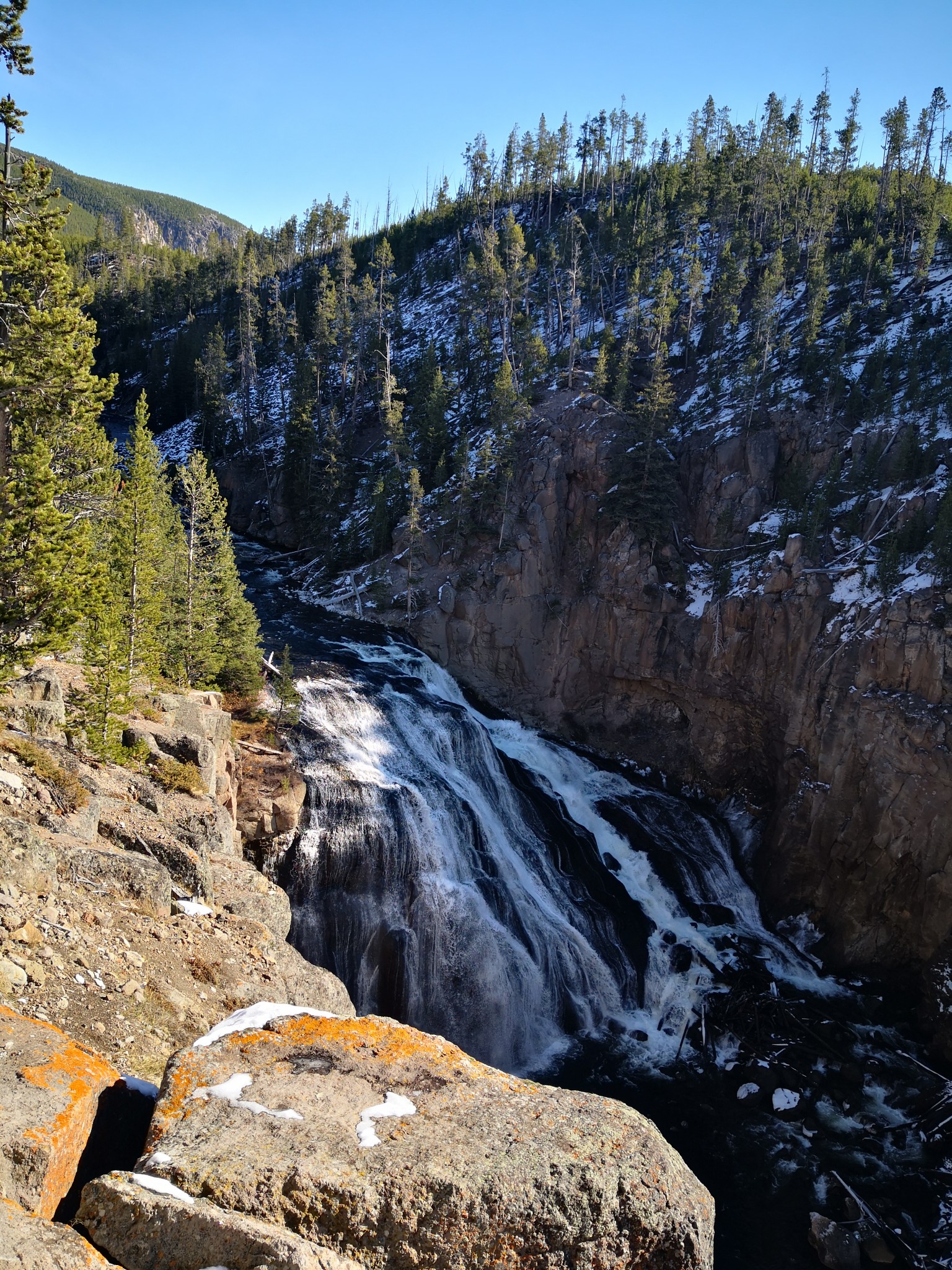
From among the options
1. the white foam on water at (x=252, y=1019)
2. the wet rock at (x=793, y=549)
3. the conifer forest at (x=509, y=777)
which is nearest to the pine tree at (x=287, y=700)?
the conifer forest at (x=509, y=777)

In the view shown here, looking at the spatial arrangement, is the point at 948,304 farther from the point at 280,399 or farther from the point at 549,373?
the point at 280,399

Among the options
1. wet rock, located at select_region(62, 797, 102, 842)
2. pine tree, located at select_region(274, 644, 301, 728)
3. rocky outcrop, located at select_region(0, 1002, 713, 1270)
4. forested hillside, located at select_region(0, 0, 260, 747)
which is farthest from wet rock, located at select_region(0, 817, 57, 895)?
pine tree, located at select_region(274, 644, 301, 728)

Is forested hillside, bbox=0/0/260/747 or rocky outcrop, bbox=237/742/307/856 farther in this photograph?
rocky outcrop, bbox=237/742/307/856

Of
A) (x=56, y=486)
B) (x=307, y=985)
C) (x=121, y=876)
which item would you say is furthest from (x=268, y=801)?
(x=121, y=876)

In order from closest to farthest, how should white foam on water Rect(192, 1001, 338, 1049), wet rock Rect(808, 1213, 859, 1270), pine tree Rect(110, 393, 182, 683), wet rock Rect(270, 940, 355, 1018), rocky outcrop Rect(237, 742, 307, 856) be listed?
white foam on water Rect(192, 1001, 338, 1049)
wet rock Rect(270, 940, 355, 1018)
wet rock Rect(808, 1213, 859, 1270)
pine tree Rect(110, 393, 182, 683)
rocky outcrop Rect(237, 742, 307, 856)

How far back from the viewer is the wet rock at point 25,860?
10891 mm

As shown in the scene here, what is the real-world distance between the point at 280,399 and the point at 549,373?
33.3 m

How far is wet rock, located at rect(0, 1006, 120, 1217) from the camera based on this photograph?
6.13 m

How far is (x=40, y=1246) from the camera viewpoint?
5.15 m

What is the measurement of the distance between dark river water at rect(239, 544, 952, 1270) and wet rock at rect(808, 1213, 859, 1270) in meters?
0.27

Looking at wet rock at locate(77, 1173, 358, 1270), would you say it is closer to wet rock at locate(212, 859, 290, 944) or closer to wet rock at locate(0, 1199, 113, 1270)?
wet rock at locate(0, 1199, 113, 1270)

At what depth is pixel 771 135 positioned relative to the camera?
77.2 meters

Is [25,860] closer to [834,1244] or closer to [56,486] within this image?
[56,486]

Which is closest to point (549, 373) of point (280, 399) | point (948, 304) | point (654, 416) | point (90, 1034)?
point (654, 416)
